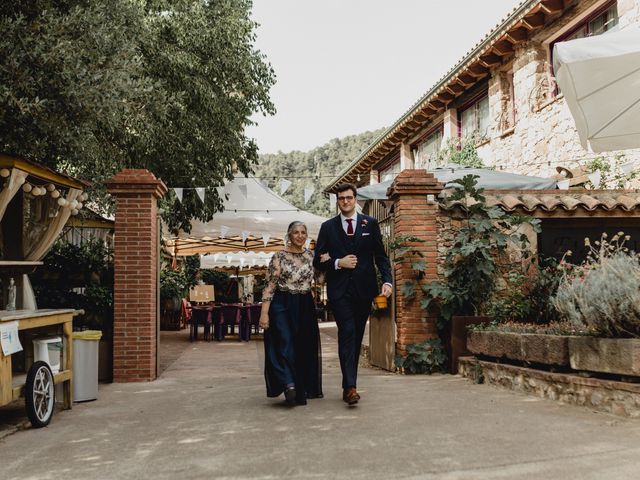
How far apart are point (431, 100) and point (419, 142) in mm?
3580

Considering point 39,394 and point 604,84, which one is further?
point 39,394

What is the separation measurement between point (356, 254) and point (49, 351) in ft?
9.21

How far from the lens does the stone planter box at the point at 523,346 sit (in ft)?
18.9

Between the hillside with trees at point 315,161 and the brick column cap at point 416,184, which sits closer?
the brick column cap at point 416,184

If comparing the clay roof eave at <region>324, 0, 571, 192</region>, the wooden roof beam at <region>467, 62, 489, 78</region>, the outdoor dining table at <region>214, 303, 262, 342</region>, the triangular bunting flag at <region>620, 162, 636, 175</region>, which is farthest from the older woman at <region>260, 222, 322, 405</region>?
the wooden roof beam at <region>467, 62, 489, 78</region>

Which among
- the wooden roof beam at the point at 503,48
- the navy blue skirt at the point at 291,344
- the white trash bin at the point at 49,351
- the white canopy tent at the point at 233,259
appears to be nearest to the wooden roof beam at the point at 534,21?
the wooden roof beam at the point at 503,48

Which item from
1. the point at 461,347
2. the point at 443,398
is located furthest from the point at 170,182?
the point at 443,398

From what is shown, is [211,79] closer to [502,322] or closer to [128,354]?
[128,354]

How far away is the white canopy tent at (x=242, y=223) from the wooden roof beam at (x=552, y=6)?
609cm

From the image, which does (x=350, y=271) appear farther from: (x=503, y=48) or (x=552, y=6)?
(x=503, y=48)

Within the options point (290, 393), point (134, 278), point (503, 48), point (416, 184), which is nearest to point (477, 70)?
point (503, 48)

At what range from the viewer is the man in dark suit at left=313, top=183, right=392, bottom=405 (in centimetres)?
568

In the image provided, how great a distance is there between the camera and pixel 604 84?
4934 mm

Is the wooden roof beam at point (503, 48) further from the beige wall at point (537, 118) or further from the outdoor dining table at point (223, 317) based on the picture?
the outdoor dining table at point (223, 317)
